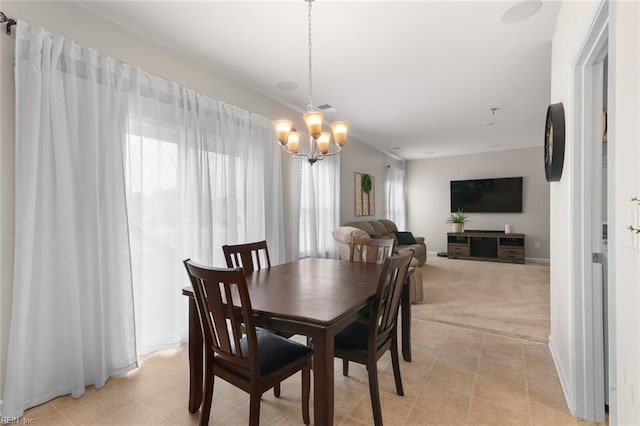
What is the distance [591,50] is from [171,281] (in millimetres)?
3187

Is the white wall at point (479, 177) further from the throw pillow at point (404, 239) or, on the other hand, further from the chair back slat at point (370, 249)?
the chair back slat at point (370, 249)

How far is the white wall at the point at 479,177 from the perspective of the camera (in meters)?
6.89

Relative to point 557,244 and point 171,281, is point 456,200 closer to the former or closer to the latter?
point 557,244

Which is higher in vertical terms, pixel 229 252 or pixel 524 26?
pixel 524 26

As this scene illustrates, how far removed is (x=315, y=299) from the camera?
1571 mm

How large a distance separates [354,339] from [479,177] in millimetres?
7184

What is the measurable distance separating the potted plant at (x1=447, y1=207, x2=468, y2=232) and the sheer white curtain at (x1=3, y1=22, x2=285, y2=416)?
243 inches

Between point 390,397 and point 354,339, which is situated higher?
point 354,339

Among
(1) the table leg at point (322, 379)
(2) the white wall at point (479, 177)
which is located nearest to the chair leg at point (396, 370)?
(1) the table leg at point (322, 379)

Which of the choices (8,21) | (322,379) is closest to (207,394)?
(322,379)

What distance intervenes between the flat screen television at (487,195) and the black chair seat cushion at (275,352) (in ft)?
23.6

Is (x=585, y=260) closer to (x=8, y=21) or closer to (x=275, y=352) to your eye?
(x=275, y=352)

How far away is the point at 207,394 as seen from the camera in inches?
61.4

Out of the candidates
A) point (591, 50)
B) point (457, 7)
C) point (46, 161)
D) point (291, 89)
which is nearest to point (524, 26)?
point (457, 7)
